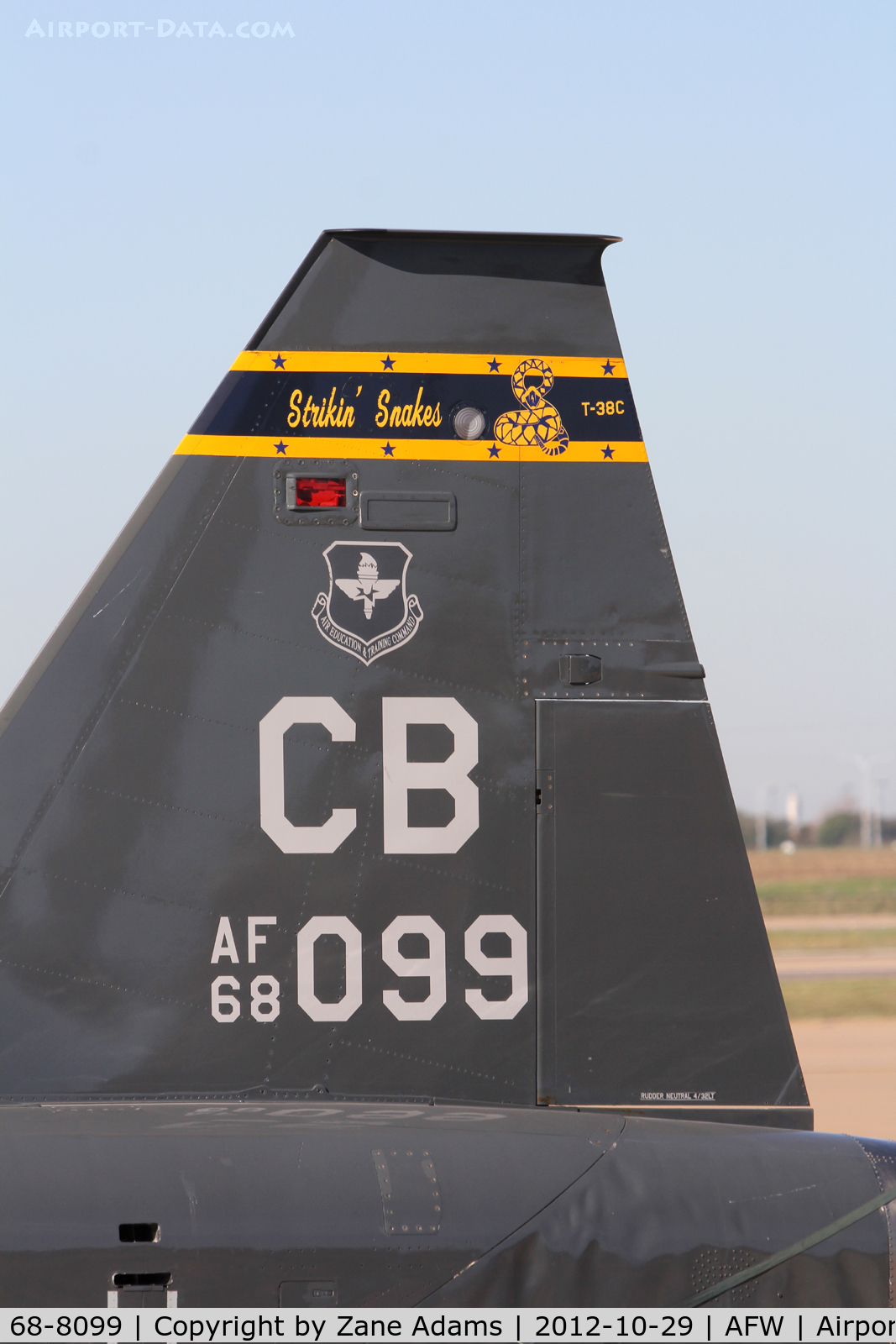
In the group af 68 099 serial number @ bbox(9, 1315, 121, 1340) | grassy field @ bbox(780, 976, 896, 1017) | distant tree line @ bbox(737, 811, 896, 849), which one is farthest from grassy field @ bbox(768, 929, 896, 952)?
distant tree line @ bbox(737, 811, 896, 849)

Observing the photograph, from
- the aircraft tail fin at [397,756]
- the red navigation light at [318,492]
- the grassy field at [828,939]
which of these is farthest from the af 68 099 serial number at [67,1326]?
the grassy field at [828,939]

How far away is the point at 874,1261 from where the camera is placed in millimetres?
2967

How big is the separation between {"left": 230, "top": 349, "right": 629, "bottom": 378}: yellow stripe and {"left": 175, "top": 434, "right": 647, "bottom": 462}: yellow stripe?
0.19 m

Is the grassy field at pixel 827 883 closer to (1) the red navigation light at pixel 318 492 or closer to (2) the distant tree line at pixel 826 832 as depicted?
(2) the distant tree line at pixel 826 832

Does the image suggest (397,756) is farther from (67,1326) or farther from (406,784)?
(67,1326)

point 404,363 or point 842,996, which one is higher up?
point 404,363

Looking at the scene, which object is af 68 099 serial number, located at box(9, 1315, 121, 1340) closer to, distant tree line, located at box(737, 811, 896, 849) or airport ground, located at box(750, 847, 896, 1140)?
airport ground, located at box(750, 847, 896, 1140)

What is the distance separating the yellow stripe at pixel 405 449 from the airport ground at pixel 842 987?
3542 mm

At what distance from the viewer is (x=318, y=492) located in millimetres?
3424

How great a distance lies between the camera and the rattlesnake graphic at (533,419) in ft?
11.3

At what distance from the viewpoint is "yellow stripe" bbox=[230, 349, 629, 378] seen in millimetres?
3420

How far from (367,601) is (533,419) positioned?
0.67 meters

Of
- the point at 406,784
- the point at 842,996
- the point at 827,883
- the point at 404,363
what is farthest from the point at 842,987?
the point at 827,883

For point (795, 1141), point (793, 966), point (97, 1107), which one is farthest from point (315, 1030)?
point (793, 966)
